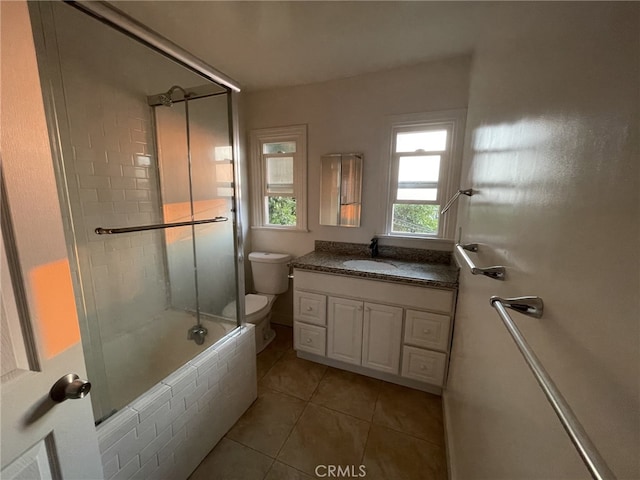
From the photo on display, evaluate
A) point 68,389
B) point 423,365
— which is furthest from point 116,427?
point 423,365

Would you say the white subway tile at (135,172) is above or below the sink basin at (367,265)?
above

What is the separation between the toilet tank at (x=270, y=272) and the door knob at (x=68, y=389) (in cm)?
185

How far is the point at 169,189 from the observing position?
187 cm

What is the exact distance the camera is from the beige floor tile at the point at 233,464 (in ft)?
4.22

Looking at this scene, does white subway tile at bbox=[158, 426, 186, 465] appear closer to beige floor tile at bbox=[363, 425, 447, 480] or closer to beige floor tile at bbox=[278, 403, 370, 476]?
beige floor tile at bbox=[278, 403, 370, 476]

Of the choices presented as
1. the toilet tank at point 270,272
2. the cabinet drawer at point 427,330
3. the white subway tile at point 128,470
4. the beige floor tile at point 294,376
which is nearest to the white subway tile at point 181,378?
the white subway tile at point 128,470

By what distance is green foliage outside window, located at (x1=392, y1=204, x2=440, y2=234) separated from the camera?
82.8 inches

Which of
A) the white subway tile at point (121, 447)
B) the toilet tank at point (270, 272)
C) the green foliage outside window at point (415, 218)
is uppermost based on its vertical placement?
the green foliage outside window at point (415, 218)

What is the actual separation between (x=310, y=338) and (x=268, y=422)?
648 mm

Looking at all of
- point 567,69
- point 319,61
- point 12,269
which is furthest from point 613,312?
point 319,61

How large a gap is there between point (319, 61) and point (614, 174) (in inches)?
78.5

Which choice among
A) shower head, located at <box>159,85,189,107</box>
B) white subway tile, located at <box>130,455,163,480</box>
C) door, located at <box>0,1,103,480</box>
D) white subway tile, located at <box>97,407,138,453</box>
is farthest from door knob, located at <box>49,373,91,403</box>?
shower head, located at <box>159,85,189,107</box>

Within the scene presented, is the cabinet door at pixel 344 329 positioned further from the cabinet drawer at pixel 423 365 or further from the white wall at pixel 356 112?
the white wall at pixel 356 112

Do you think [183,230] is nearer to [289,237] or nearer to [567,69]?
[289,237]
